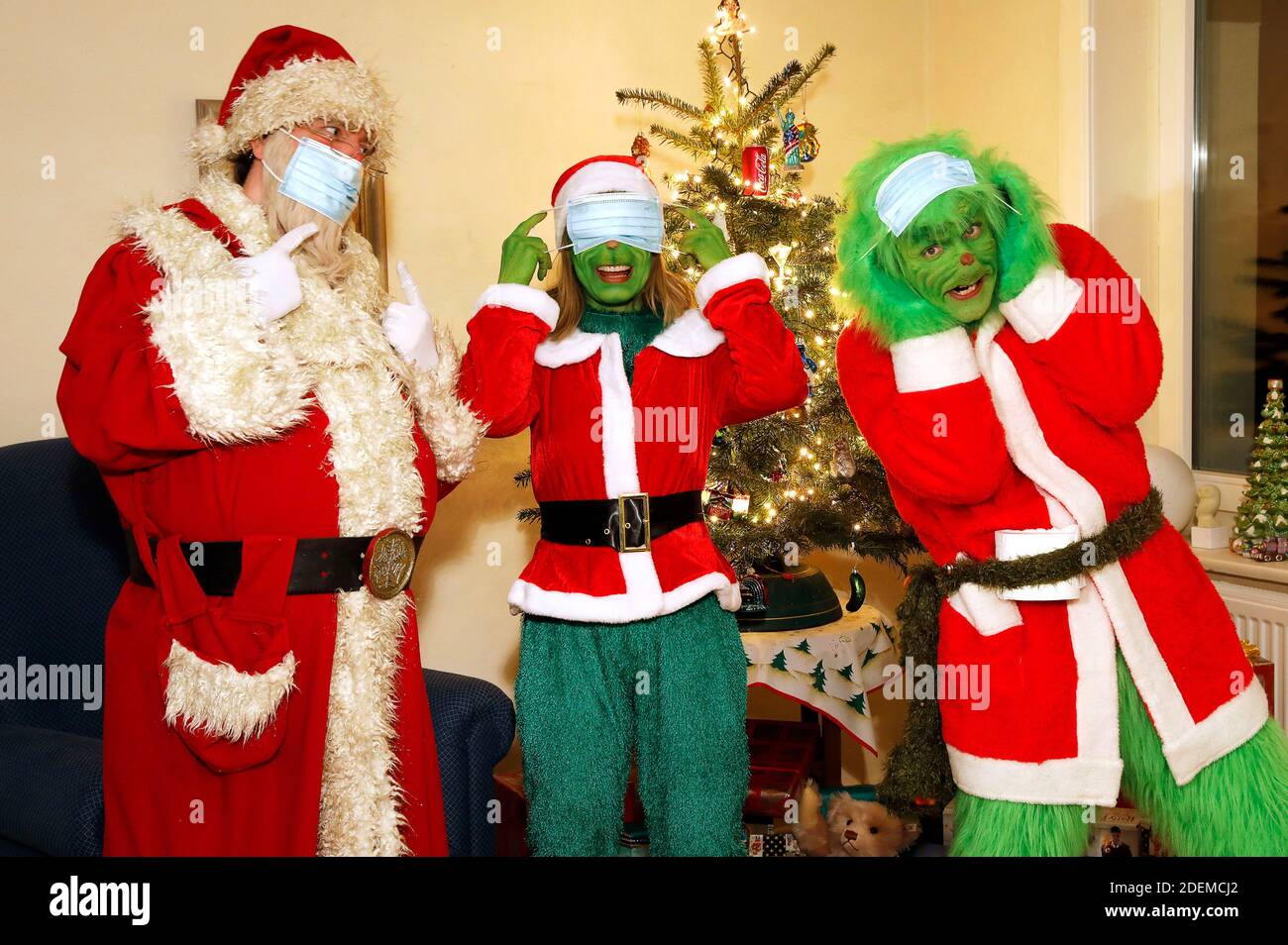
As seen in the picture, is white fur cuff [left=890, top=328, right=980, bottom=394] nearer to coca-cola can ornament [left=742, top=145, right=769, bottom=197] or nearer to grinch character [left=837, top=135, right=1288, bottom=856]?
grinch character [left=837, top=135, right=1288, bottom=856]

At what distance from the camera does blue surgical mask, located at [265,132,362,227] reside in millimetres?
2047

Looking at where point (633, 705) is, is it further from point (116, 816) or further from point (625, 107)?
point (625, 107)

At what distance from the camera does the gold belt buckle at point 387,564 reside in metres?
2.04

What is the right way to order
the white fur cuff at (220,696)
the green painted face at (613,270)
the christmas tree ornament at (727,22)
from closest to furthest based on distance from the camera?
the white fur cuff at (220,696) < the green painted face at (613,270) < the christmas tree ornament at (727,22)

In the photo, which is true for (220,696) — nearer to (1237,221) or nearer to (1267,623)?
(1267,623)

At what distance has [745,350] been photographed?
236 centimetres

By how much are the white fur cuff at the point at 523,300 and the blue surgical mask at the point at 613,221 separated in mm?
125

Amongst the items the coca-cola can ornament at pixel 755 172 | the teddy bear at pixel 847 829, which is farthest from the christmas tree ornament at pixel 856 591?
the coca-cola can ornament at pixel 755 172

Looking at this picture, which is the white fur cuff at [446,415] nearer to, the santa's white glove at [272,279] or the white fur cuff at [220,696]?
the santa's white glove at [272,279]

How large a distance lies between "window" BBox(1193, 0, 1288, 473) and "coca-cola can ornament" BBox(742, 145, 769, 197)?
133 centimetres

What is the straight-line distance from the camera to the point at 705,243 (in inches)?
96.7

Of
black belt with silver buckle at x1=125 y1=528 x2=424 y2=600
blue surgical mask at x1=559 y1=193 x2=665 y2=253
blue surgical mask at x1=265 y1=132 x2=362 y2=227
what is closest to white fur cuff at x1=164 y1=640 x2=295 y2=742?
black belt with silver buckle at x1=125 y1=528 x2=424 y2=600
